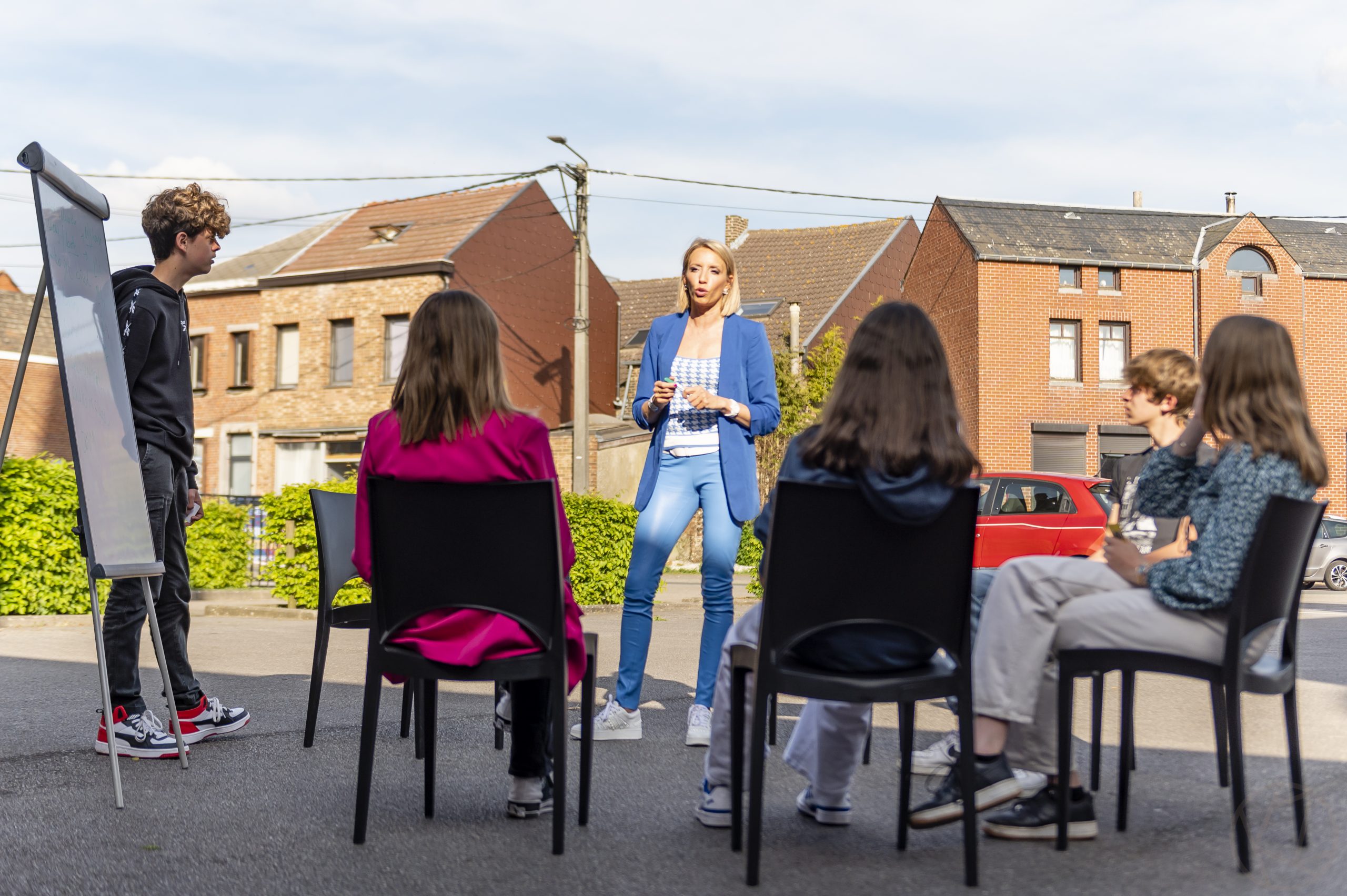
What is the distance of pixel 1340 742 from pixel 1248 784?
986 mm

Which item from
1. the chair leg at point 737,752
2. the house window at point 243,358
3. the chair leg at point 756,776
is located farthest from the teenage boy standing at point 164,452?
the house window at point 243,358

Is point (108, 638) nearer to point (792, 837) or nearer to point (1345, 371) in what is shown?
point (792, 837)

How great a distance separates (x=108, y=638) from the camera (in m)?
4.43

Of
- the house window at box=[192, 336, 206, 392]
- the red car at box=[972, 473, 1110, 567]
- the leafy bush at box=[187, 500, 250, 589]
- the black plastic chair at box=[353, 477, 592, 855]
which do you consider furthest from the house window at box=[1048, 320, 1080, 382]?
the black plastic chair at box=[353, 477, 592, 855]

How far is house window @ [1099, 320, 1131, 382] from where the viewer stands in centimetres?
3491

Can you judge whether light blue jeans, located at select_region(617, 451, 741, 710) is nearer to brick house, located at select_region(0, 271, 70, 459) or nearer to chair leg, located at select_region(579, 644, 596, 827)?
chair leg, located at select_region(579, 644, 596, 827)

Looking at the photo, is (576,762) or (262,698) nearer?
(576,762)

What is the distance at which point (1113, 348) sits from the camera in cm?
3509

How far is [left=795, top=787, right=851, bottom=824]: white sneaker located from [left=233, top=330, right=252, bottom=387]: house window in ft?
105

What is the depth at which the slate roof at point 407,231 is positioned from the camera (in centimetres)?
3175

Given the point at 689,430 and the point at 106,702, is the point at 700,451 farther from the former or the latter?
the point at 106,702

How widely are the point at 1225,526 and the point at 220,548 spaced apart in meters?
13.4

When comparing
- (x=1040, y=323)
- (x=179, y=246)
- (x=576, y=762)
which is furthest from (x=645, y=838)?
(x=1040, y=323)

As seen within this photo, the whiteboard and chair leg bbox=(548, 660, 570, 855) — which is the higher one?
the whiteboard
